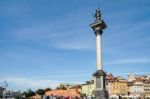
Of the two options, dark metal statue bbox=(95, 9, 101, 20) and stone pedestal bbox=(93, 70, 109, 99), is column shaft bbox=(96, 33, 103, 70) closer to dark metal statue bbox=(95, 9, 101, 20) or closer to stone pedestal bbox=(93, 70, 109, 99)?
stone pedestal bbox=(93, 70, 109, 99)

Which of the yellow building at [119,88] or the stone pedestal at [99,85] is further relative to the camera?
the yellow building at [119,88]

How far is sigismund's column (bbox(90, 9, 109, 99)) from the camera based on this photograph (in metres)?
22.7

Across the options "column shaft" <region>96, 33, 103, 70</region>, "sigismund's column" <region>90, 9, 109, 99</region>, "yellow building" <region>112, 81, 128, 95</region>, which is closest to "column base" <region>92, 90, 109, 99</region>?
"sigismund's column" <region>90, 9, 109, 99</region>

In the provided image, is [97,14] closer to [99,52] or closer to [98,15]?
[98,15]

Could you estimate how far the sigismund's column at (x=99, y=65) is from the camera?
22.7m

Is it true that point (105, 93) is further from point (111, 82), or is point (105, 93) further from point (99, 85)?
point (111, 82)

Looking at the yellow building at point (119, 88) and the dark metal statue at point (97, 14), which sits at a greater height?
the dark metal statue at point (97, 14)

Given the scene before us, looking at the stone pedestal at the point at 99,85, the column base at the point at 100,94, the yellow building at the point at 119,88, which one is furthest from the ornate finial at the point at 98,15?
the yellow building at the point at 119,88

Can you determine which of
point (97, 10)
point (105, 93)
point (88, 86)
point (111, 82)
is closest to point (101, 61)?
point (105, 93)

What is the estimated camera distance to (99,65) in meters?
23.2

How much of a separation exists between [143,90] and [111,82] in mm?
18016

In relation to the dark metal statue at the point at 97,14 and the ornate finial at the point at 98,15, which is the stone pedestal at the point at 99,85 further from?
the dark metal statue at the point at 97,14

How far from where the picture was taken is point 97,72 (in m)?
23.0

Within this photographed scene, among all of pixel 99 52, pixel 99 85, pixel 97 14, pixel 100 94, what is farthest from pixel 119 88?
pixel 100 94
